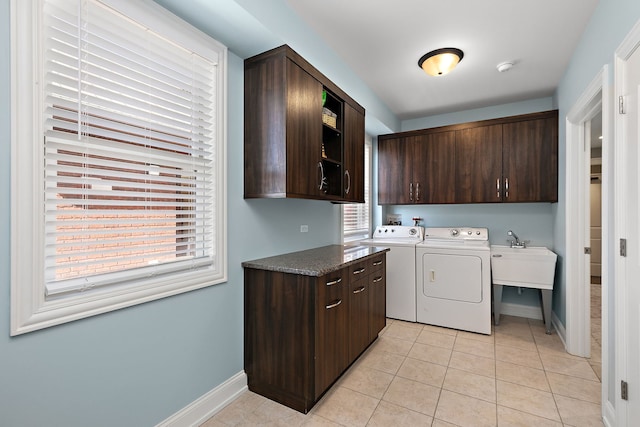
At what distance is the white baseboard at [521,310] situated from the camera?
3.51 metres

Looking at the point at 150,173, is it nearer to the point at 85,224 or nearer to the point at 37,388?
the point at 85,224

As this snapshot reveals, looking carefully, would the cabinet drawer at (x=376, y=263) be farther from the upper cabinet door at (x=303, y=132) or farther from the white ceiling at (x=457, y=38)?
the white ceiling at (x=457, y=38)

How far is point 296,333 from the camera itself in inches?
72.5

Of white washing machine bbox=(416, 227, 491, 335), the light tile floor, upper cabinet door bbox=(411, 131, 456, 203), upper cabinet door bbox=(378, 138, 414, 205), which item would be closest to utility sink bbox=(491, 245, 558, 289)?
white washing machine bbox=(416, 227, 491, 335)

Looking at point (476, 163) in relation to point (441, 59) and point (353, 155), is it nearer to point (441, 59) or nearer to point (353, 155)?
point (441, 59)

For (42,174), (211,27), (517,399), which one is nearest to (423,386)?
(517,399)

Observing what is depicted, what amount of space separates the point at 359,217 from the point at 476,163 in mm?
1538

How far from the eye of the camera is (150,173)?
154cm

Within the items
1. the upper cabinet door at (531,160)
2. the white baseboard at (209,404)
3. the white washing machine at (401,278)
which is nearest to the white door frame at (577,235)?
the upper cabinet door at (531,160)

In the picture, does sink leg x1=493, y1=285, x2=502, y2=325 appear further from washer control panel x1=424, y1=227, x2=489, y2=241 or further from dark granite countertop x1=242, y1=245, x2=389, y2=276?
dark granite countertop x1=242, y1=245, x2=389, y2=276

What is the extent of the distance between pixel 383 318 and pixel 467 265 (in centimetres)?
104

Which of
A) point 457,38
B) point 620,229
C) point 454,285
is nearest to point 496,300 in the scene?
point 454,285

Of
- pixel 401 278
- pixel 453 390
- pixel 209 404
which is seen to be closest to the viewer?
pixel 209 404

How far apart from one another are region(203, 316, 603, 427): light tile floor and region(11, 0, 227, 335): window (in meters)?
1.04
